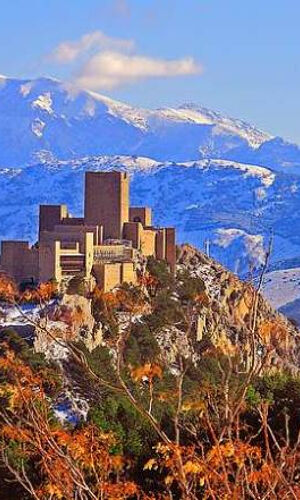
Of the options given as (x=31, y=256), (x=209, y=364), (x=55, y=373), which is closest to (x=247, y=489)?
(x=55, y=373)

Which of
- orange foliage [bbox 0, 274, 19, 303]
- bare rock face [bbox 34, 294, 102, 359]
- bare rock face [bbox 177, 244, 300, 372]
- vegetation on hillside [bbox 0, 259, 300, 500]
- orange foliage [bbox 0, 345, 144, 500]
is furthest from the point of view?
bare rock face [bbox 177, 244, 300, 372]

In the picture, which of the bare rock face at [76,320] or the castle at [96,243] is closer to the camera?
the bare rock face at [76,320]

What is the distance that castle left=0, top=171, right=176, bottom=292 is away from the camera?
39469mm

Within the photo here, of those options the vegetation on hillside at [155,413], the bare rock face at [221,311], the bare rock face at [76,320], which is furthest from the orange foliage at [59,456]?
the bare rock face at [221,311]

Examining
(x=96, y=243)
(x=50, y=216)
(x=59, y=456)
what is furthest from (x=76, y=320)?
(x=59, y=456)

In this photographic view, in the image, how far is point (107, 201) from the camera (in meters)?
44.2

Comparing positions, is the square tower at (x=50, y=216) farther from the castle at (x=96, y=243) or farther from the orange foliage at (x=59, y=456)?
the orange foliage at (x=59, y=456)

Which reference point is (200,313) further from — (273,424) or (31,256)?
(273,424)

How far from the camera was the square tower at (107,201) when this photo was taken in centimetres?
4391

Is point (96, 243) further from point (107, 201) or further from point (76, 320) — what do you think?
point (76, 320)

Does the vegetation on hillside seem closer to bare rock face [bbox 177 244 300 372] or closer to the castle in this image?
bare rock face [bbox 177 244 300 372]

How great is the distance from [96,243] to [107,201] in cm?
256

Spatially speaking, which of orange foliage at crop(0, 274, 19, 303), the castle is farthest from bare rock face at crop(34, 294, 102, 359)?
orange foliage at crop(0, 274, 19, 303)

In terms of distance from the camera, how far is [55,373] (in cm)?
3312
